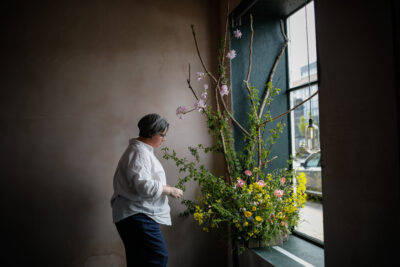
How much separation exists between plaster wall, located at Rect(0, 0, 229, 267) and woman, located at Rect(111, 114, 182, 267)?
0.76m

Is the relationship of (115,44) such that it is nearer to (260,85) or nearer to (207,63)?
(207,63)

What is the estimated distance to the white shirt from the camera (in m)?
1.87

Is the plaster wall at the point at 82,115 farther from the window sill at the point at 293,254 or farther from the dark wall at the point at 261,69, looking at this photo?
the window sill at the point at 293,254

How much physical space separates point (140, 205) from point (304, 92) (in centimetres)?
165

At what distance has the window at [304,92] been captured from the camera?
7.54 ft

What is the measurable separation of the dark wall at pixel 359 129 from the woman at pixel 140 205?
3.51 ft

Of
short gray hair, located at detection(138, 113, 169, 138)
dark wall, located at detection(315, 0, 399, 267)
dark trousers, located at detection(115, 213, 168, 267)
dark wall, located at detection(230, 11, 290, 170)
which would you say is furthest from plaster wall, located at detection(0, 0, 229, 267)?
dark wall, located at detection(315, 0, 399, 267)

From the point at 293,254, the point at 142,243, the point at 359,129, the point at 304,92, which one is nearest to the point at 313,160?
the point at 359,129

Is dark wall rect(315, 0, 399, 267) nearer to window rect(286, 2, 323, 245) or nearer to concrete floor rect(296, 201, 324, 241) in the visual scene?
window rect(286, 2, 323, 245)

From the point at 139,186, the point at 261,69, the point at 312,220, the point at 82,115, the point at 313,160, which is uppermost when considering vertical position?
the point at 261,69

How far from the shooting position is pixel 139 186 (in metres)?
1.85

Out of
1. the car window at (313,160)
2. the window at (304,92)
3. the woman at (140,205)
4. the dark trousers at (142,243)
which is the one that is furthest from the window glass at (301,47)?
the dark trousers at (142,243)

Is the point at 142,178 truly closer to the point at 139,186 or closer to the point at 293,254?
the point at 139,186

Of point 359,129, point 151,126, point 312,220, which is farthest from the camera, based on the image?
point 312,220
